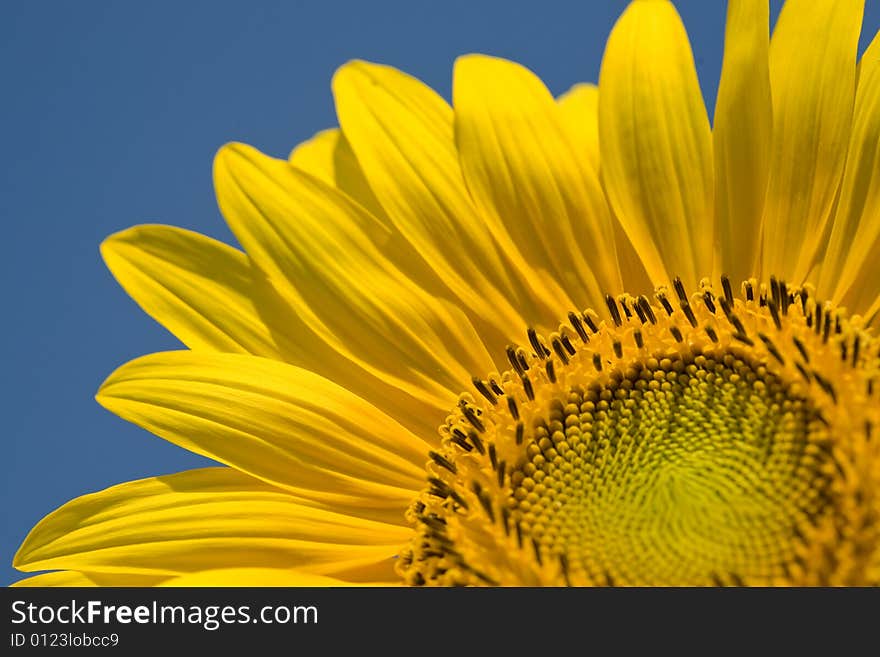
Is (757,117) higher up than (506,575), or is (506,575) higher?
(757,117)

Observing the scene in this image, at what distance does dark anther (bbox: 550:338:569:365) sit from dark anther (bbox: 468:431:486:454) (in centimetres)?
39

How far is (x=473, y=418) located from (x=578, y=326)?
19.2 inches

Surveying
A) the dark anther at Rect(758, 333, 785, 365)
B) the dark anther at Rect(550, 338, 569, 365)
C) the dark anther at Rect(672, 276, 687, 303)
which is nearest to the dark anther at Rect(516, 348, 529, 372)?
the dark anther at Rect(550, 338, 569, 365)

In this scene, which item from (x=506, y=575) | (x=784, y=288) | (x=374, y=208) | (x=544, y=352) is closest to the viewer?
(x=506, y=575)

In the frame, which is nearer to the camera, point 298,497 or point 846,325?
point 846,325

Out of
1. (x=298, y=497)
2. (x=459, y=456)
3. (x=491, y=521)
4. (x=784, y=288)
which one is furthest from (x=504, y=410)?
(x=784, y=288)

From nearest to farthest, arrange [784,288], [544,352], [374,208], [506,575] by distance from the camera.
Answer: [506,575] → [784,288] → [544,352] → [374,208]

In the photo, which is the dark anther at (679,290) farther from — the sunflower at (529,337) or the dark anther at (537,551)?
the dark anther at (537,551)

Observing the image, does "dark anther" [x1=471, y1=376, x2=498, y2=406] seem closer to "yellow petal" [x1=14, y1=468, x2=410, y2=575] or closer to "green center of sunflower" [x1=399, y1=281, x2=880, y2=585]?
"green center of sunflower" [x1=399, y1=281, x2=880, y2=585]

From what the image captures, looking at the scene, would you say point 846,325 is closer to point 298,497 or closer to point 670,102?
point 670,102

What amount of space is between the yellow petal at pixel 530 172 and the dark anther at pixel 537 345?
0.73ft

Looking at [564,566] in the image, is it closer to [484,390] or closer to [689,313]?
[484,390]

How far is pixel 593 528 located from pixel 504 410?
55cm

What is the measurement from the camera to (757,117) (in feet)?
11.6
